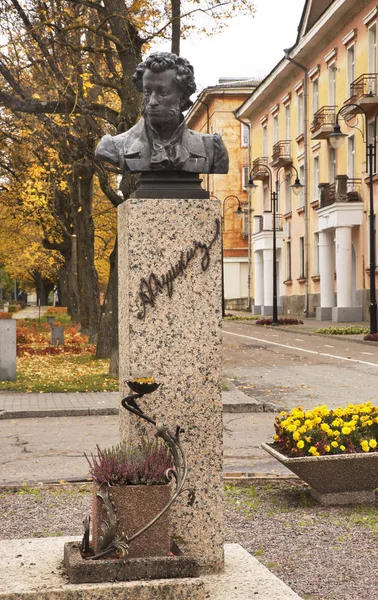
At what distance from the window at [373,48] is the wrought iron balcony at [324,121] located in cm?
503

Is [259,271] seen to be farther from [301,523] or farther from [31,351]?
[301,523]

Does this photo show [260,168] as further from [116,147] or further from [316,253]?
[116,147]

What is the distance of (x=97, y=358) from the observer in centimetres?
2261

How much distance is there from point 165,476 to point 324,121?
140 feet

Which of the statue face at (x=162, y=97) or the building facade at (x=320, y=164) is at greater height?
the building facade at (x=320, y=164)

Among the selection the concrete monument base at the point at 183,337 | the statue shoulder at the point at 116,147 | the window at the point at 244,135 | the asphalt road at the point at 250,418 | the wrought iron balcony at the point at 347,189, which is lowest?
the asphalt road at the point at 250,418

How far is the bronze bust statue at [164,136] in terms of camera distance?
5.67 m

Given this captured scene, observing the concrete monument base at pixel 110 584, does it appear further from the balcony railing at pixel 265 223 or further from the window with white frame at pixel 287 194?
the balcony railing at pixel 265 223

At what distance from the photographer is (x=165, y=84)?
5.66 meters

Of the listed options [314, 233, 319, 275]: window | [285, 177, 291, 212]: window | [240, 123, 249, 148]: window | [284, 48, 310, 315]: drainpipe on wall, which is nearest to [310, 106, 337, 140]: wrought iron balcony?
[284, 48, 310, 315]: drainpipe on wall

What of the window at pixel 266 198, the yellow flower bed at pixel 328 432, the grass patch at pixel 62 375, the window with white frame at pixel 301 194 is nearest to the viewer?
the yellow flower bed at pixel 328 432

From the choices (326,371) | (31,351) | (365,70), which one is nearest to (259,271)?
(365,70)
